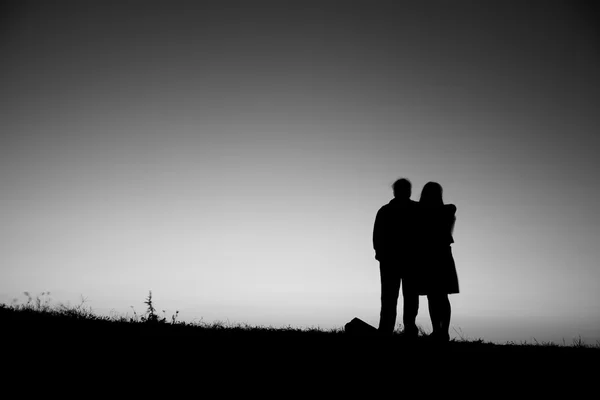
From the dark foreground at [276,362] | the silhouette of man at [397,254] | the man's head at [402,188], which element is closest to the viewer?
the dark foreground at [276,362]

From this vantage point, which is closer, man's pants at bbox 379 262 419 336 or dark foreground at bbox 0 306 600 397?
dark foreground at bbox 0 306 600 397

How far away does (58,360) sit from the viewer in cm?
537

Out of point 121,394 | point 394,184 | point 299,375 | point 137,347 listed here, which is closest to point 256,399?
point 299,375

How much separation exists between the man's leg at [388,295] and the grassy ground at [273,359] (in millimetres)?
869

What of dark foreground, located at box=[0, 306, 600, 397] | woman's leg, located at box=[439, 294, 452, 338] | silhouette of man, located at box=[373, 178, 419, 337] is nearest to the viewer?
dark foreground, located at box=[0, 306, 600, 397]

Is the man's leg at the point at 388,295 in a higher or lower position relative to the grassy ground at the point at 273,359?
higher

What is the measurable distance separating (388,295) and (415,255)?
0.90m

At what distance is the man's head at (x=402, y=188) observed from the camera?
8266mm

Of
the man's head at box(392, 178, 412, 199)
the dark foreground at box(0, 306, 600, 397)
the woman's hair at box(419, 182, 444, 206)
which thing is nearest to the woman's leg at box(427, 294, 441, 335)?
the dark foreground at box(0, 306, 600, 397)

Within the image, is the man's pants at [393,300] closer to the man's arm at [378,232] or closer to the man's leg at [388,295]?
the man's leg at [388,295]

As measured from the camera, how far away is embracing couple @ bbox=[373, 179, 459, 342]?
25.7 ft

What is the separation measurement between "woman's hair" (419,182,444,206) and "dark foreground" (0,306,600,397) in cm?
235

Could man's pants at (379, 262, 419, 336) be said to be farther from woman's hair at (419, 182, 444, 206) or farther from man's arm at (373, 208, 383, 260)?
woman's hair at (419, 182, 444, 206)

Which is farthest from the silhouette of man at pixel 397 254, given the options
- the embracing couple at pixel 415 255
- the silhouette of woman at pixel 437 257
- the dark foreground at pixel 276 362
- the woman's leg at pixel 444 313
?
the dark foreground at pixel 276 362
